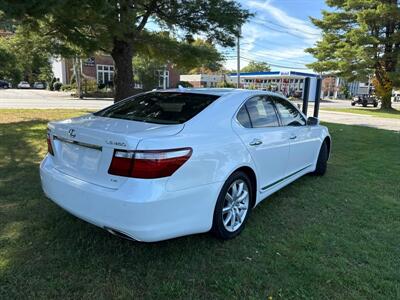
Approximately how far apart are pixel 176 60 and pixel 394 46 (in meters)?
24.1

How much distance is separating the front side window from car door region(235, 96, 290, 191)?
0.64ft

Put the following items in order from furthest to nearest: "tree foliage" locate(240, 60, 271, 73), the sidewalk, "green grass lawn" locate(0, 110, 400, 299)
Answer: "tree foliage" locate(240, 60, 271, 73), the sidewalk, "green grass lawn" locate(0, 110, 400, 299)

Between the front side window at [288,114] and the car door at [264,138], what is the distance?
19cm

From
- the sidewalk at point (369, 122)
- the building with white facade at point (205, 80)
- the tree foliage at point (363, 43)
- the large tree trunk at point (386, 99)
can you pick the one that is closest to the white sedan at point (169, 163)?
the sidewalk at point (369, 122)

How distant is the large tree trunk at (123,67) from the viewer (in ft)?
36.7

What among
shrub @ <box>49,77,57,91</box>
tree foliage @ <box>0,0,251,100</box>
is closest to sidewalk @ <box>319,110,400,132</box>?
tree foliage @ <box>0,0,251,100</box>

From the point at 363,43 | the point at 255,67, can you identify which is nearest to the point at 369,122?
the point at 363,43

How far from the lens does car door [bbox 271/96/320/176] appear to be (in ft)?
14.2

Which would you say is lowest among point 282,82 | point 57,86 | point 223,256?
point 223,256

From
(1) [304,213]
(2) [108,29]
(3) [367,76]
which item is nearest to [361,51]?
(3) [367,76]

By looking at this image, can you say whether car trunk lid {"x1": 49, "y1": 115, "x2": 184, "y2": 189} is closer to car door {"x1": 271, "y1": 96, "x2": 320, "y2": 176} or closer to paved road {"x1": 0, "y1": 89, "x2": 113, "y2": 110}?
car door {"x1": 271, "y1": 96, "x2": 320, "y2": 176}

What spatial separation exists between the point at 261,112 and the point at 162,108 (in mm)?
1204

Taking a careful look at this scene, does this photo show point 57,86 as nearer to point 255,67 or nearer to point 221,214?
point 221,214

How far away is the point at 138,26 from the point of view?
35.8 ft
